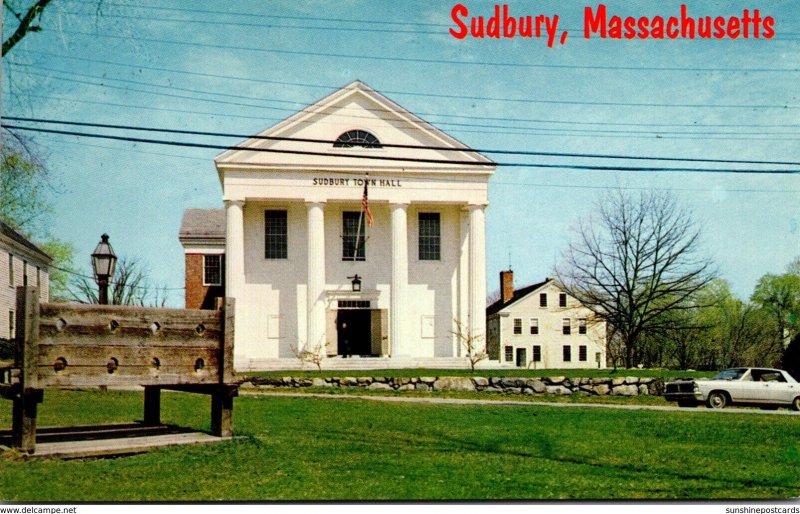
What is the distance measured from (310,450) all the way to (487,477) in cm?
249

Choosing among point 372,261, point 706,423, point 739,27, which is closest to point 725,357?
point 372,261

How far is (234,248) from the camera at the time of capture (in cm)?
3297

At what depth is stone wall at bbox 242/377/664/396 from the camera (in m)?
24.4

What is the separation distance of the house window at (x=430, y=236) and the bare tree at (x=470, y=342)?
10.5 ft

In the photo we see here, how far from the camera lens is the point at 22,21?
10789 millimetres

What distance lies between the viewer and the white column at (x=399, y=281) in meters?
33.3

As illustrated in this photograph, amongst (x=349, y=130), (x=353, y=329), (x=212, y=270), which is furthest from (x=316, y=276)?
(x=349, y=130)

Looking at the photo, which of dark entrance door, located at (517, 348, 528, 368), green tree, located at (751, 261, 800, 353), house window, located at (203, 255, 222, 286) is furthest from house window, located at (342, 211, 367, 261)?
dark entrance door, located at (517, 348, 528, 368)

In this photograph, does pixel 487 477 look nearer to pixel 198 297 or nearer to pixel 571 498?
pixel 571 498

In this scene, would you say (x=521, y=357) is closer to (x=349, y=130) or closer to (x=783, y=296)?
(x=783, y=296)

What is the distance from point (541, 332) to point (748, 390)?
1440 inches

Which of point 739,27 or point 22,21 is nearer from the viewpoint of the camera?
point 739,27

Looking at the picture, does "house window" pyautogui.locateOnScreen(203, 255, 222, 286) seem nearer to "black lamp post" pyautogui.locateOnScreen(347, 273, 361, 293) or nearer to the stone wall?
"black lamp post" pyautogui.locateOnScreen(347, 273, 361, 293)

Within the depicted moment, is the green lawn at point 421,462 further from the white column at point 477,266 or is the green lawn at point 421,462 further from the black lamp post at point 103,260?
the white column at point 477,266
